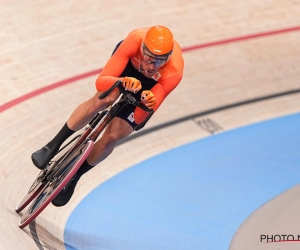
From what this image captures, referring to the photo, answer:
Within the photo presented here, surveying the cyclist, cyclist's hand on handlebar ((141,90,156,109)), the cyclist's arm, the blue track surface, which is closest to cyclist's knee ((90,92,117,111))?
the cyclist

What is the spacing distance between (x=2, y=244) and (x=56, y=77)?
9.61 ft

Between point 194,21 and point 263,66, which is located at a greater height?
point 194,21

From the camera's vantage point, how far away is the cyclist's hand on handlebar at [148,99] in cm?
380

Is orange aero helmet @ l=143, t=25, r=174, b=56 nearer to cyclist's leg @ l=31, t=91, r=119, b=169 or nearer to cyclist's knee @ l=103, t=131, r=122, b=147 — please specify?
cyclist's leg @ l=31, t=91, r=119, b=169

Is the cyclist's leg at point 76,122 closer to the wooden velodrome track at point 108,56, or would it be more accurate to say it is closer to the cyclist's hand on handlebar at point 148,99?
the cyclist's hand on handlebar at point 148,99

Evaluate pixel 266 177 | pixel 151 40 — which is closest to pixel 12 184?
pixel 151 40

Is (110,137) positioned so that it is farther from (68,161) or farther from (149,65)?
(149,65)

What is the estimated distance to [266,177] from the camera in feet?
18.4

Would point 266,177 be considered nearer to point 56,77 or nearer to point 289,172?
point 289,172

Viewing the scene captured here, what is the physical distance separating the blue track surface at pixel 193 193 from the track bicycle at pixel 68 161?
1.31ft

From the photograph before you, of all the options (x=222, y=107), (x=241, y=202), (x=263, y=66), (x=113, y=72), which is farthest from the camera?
(x=263, y=66)

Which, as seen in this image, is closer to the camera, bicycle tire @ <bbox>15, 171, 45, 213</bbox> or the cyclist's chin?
the cyclist's chin

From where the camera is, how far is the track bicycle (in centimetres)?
A: 395

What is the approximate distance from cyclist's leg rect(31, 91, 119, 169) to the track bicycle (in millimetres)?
59
